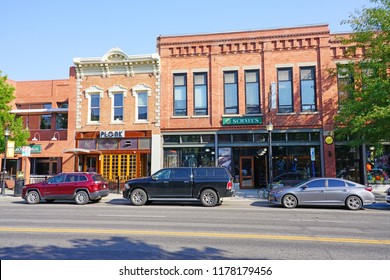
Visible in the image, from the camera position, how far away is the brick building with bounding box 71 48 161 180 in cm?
2309

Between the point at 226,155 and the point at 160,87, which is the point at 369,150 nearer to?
the point at 226,155

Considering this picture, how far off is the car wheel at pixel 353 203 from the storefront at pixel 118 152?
13.7 meters

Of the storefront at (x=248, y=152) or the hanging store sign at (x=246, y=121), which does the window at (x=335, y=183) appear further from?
the hanging store sign at (x=246, y=121)

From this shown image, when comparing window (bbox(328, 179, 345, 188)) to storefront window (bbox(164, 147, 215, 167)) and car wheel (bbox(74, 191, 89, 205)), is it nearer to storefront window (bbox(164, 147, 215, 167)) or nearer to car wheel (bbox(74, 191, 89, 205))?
storefront window (bbox(164, 147, 215, 167))

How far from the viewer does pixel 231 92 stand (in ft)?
74.8

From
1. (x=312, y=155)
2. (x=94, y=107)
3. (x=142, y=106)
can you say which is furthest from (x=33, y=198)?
(x=312, y=155)

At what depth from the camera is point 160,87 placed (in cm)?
2341

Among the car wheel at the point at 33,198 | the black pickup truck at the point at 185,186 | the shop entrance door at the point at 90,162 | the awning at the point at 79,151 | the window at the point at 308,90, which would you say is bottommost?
the car wheel at the point at 33,198

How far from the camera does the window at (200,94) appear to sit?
23.0m

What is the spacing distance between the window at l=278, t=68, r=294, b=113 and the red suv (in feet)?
44.2

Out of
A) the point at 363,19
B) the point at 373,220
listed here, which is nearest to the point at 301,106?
the point at 363,19

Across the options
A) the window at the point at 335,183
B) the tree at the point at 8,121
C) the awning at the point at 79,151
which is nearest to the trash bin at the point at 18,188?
the awning at the point at 79,151

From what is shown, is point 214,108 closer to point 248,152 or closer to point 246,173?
point 248,152

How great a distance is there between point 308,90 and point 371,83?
6147mm
